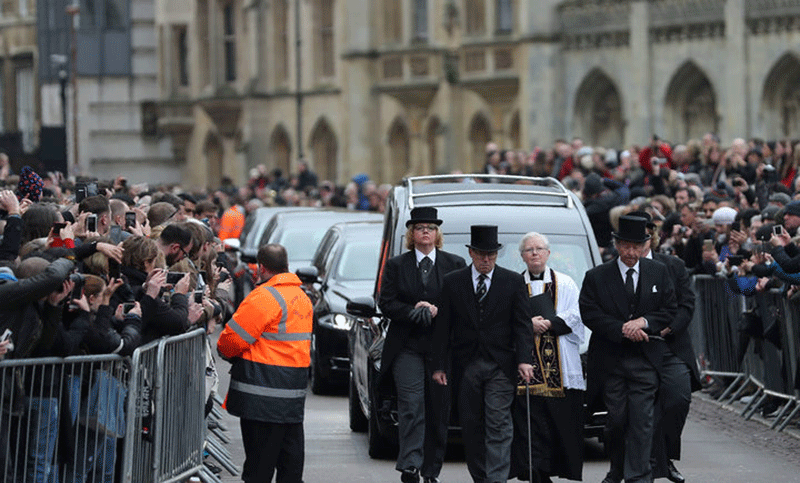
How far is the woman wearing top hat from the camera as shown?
1214 cm

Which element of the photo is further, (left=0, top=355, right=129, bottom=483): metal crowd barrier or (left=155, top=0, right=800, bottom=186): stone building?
(left=155, top=0, right=800, bottom=186): stone building

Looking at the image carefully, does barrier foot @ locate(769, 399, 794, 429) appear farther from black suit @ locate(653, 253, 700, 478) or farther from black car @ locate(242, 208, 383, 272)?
black car @ locate(242, 208, 383, 272)

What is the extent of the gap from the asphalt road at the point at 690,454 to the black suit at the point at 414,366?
624 millimetres

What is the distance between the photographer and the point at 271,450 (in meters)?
10.9

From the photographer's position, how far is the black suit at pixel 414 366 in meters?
12.1

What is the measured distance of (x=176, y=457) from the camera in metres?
11.1

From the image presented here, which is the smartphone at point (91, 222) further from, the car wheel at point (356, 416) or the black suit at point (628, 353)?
the car wheel at point (356, 416)

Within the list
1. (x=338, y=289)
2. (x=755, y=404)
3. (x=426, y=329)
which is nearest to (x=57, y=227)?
(x=426, y=329)

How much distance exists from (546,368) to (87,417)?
3.41 metres

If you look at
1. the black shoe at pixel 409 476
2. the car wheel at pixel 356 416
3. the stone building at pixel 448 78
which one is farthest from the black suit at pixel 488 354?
the stone building at pixel 448 78

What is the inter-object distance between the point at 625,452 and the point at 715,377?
601 cm

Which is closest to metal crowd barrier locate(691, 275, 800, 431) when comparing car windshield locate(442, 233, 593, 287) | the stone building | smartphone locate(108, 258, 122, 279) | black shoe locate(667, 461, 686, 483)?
car windshield locate(442, 233, 593, 287)

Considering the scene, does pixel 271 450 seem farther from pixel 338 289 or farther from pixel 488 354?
pixel 338 289

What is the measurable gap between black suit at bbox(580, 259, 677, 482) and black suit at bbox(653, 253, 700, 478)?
0.08 metres
